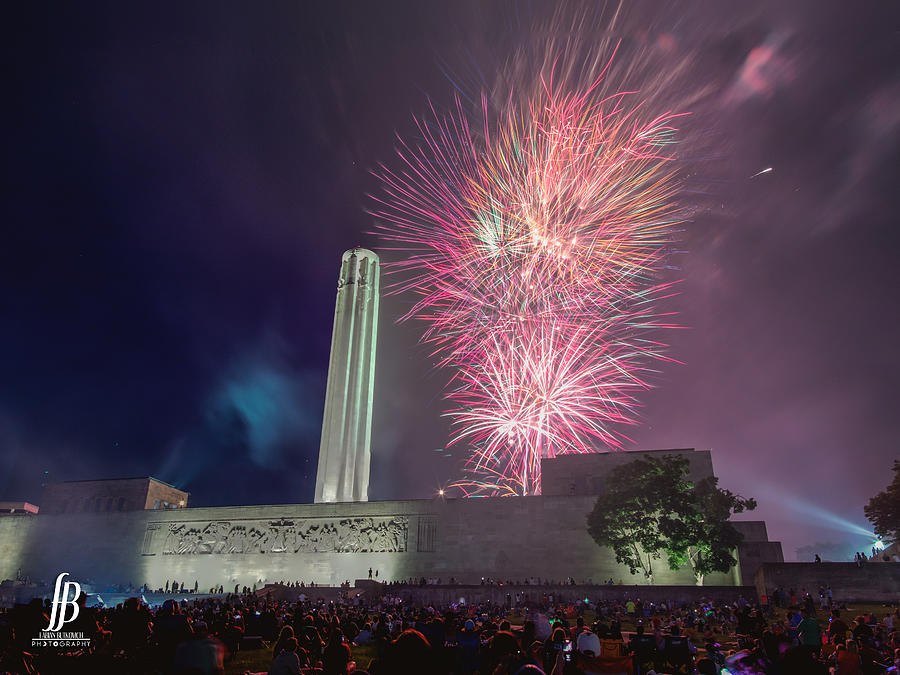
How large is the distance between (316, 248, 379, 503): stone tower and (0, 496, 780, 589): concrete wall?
10004mm

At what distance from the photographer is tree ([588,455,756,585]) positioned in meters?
29.8

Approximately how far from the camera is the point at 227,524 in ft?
140

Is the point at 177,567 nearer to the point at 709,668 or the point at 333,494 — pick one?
the point at 333,494

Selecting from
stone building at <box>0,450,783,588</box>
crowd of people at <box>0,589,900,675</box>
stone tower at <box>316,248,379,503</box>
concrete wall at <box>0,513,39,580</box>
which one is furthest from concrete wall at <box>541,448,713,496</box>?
concrete wall at <box>0,513,39,580</box>

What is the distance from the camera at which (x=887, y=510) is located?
31969 mm

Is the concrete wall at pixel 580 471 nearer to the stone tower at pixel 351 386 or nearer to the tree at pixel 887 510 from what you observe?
the tree at pixel 887 510

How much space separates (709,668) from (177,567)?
44488 mm

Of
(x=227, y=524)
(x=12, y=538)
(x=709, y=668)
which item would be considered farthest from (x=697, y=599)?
(x=12, y=538)

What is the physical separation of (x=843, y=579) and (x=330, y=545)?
28762 mm

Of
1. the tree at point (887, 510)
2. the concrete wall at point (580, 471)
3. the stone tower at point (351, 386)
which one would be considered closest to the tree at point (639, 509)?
the concrete wall at point (580, 471)

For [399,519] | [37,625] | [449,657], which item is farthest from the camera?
[399,519]

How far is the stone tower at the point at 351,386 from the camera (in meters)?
52.4

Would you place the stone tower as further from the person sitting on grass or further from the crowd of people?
the person sitting on grass

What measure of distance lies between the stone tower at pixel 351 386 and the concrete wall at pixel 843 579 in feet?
112
